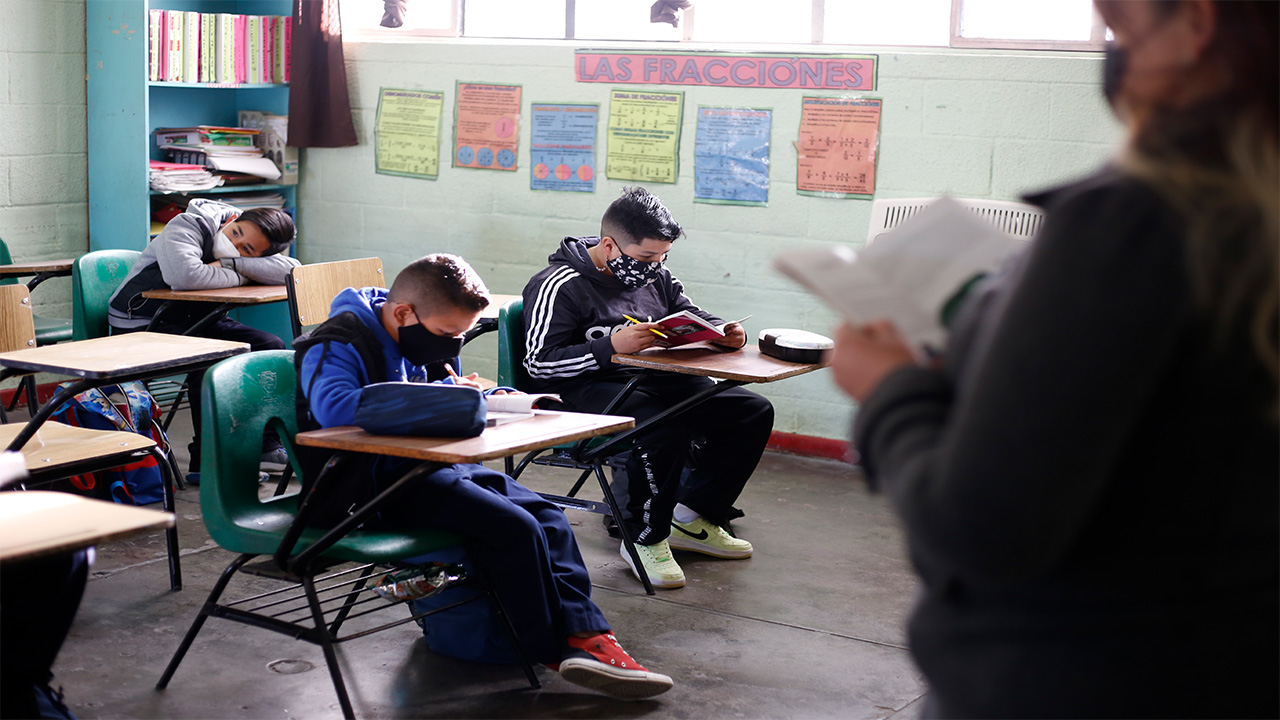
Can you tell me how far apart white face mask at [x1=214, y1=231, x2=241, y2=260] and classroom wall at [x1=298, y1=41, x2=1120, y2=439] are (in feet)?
4.15

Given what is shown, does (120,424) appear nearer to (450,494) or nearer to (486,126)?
(450,494)

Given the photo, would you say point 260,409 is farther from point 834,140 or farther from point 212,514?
point 834,140

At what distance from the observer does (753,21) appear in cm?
482

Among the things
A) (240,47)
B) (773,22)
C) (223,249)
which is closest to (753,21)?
(773,22)

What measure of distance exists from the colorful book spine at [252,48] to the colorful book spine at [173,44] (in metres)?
0.36

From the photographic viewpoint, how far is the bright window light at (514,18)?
5.22m

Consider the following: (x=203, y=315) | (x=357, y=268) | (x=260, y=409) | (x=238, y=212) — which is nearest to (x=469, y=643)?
(x=260, y=409)

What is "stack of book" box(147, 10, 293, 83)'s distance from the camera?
5074mm

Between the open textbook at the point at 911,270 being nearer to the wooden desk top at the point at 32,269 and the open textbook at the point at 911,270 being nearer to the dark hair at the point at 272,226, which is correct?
the dark hair at the point at 272,226

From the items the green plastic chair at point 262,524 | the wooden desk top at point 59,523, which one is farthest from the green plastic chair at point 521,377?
the wooden desk top at point 59,523

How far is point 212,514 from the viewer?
2385 mm

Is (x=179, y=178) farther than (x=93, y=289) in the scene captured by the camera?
Yes

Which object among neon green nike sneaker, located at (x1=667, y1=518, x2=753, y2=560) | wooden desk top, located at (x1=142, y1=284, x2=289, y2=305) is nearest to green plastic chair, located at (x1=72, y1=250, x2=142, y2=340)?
wooden desk top, located at (x1=142, y1=284, x2=289, y2=305)

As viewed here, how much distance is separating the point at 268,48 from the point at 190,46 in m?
0.43
